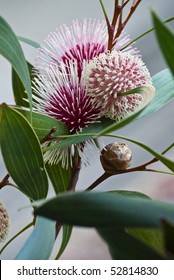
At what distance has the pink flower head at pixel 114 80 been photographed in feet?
1.57

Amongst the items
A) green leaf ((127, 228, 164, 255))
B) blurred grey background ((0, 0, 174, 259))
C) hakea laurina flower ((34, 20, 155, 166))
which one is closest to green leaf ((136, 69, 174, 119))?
hakea laurina flower ((34, 20, 155, 166))

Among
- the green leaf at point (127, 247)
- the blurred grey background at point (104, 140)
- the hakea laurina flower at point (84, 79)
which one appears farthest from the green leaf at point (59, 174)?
the blurred grey background at point (104, 140)

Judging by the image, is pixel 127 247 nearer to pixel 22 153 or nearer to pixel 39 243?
pixel 39 243

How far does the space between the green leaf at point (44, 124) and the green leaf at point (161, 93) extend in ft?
0.30

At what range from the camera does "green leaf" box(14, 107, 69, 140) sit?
0.50 m

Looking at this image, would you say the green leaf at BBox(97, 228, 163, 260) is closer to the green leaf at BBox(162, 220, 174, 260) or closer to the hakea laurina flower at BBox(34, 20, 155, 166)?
the green leaf at BBox(162, 220, 174, 260)

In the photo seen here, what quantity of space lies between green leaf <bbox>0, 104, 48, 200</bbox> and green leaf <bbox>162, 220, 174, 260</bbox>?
0.24 metres

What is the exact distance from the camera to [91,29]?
53 centimetres

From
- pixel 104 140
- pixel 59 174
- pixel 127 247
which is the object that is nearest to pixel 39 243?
pixel 127 247

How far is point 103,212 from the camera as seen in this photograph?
24cm

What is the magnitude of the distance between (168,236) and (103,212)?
0.10ft
